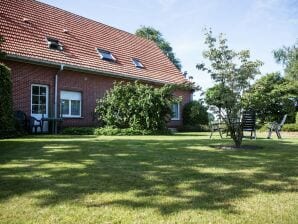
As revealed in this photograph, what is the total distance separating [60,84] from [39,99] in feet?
4.73

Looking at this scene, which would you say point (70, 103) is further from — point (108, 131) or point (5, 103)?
point (5, 103)

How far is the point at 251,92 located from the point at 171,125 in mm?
16534

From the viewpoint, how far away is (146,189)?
459 cm

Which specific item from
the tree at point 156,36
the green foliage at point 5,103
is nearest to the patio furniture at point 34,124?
the green foliage at point 5,103

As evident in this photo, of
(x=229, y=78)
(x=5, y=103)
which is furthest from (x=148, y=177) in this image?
(x=5, y=103)

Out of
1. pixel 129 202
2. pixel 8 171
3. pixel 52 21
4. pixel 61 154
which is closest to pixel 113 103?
pixel 52 21

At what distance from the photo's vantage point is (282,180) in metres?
5.25

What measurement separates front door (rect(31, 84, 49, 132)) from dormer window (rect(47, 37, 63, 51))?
2325 mm

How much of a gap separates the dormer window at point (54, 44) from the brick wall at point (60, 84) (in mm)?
1399

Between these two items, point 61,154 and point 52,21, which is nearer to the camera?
point 61,154

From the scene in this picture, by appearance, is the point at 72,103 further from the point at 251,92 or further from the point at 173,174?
the point at 173,174

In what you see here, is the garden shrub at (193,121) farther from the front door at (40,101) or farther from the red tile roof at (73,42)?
the front door at (40,101)

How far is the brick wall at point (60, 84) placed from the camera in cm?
1709

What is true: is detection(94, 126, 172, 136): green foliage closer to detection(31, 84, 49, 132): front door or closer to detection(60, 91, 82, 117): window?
detection(31, 84, 49, 132): front door
